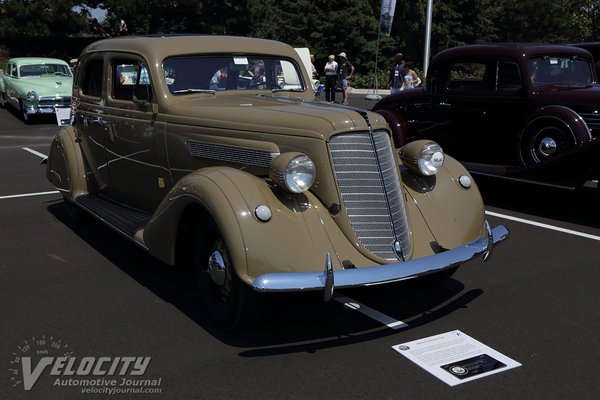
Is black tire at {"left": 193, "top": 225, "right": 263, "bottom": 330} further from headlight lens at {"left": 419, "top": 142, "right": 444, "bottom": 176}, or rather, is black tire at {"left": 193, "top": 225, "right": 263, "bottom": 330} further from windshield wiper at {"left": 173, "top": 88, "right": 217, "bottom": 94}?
headlight lens at {"left": 419, "top": 142, "right": 444, "bottom": 176}

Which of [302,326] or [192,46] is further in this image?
[192,46]

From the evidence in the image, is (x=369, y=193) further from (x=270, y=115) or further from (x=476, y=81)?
(x=476, y=81)

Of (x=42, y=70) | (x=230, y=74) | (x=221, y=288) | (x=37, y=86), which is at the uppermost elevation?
(x=230, y=74)

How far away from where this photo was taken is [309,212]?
375 centimetres

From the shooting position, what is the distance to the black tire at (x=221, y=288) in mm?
3639

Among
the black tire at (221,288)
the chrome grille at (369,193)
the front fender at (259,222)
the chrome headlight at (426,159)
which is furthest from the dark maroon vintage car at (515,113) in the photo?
the black tire at (221,288)

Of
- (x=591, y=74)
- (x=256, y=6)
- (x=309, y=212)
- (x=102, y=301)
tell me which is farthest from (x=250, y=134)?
(x=256, y=6)

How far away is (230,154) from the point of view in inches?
166

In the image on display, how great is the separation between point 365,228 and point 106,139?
2.83 meters

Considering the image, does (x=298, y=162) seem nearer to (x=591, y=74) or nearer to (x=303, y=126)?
(x=303, y=126)

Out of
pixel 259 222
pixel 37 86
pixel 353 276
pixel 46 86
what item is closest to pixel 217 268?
A: pixel 259 222

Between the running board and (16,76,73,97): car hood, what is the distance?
1024cm

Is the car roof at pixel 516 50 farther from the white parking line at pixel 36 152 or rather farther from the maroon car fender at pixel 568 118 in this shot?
the white parking line at pixel 36 152

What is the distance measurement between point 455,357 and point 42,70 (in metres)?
15.7
